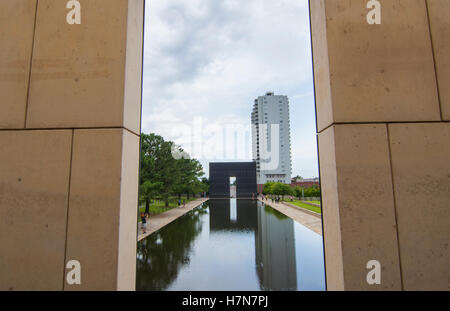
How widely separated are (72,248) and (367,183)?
3683 millimetres

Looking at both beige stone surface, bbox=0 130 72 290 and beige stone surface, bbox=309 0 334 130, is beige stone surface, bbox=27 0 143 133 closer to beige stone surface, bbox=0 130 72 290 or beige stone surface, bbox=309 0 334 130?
beige stone surface, bbox=0 130 72 290

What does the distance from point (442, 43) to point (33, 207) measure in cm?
564

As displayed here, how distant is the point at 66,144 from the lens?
2.99 metres

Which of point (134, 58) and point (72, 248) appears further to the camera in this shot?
point (134, 58)

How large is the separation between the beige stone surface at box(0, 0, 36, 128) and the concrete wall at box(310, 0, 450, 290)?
4.07 metres

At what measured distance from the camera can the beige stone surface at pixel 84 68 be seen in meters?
3.04

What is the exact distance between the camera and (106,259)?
2791 millimetres

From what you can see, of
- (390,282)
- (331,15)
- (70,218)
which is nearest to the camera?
(390,282)

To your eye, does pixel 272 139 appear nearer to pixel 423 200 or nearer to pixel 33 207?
pixel 423 200

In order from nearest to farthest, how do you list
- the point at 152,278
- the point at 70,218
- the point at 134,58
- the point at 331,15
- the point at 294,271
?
1. the point at 70,218
2. the point at 331,15
3. the point at 134,58
4. the point at 152,278
5. the point at 294,271

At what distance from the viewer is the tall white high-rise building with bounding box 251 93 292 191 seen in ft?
395

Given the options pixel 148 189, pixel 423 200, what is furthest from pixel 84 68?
pixel 148 189
